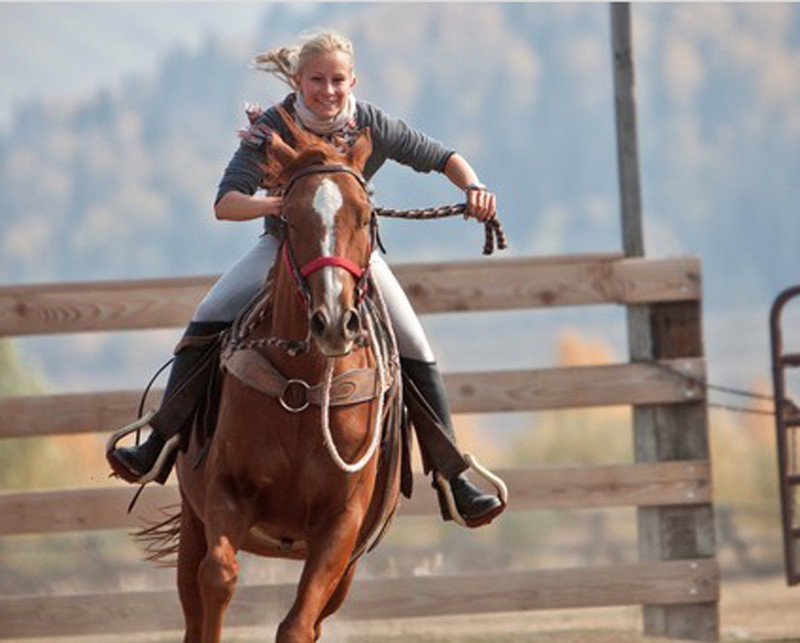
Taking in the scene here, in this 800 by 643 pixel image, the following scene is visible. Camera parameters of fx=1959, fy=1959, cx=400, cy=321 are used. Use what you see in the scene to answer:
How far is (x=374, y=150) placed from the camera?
6.78 metres

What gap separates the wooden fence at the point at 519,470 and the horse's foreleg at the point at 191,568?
3.01 metres

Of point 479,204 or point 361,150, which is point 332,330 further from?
point 479,204

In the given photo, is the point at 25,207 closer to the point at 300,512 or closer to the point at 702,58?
the point at 702,58

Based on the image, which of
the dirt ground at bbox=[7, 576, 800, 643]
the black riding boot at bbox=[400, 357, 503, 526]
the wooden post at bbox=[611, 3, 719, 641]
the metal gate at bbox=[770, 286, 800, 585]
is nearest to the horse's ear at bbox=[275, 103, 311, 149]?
the black riding boot at bbox=[400, 357, 503, 526]

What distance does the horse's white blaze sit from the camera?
569 centimetres

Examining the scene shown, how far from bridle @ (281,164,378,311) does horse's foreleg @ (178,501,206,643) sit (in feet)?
4.49

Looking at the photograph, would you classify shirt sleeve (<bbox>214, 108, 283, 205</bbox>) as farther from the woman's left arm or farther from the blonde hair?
the woman's left arm

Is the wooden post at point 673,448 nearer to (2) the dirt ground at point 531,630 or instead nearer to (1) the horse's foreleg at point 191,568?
(2) the dirt ground at point 531,630

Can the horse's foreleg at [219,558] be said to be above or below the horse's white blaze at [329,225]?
below

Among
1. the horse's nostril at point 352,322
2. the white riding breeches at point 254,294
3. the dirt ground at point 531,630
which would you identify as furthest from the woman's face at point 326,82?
the dirt ground at point 531,630

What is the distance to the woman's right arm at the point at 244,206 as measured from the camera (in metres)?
6.11

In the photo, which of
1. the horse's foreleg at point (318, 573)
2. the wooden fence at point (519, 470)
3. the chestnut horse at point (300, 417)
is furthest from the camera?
the wooden fence at point (519, 470)

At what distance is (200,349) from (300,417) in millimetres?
774

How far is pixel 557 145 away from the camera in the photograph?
18700 centimetres
